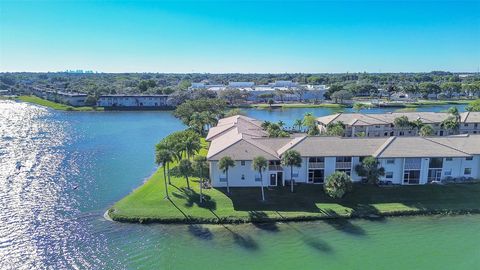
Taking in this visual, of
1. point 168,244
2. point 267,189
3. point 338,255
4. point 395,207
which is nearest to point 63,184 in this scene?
point 168,244

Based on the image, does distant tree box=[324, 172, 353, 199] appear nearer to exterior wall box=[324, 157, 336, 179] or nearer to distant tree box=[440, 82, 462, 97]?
exterior wall box=[324, 157, 336, 179]

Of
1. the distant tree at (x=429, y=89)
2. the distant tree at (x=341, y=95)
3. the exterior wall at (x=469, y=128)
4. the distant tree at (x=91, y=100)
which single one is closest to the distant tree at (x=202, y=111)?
the exterior wall at (x=469, y=128)

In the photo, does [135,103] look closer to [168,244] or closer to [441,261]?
[168,244]

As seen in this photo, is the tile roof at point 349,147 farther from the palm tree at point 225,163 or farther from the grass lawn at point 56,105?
the grass lawn at point 56,105

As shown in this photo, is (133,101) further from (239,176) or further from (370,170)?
(370,170)

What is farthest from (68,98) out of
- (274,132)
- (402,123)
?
(402,123)

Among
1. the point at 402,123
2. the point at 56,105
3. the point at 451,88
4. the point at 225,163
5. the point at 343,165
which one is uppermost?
the point at 451,88
